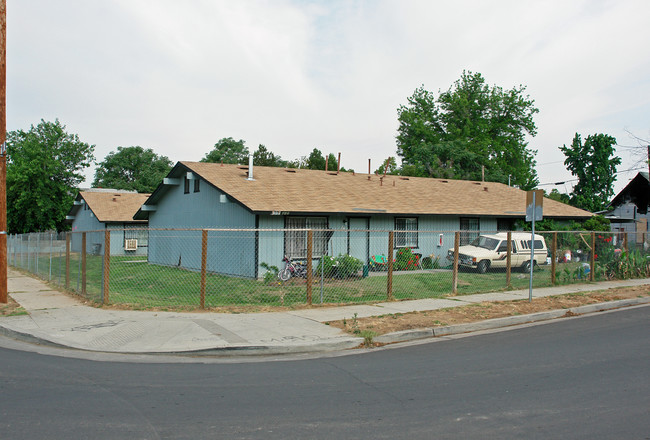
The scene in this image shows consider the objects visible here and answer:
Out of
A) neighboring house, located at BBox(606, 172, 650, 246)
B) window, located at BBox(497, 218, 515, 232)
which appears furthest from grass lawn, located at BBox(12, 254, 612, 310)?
neighboring house, located at BBox(606, 172, 650, 246)

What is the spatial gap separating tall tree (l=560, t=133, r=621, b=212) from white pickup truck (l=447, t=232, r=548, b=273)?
103ft

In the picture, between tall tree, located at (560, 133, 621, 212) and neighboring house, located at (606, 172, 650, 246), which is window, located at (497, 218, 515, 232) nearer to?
neighboring house, located at (606, 172, 650, 246)

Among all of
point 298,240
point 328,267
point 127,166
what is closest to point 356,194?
point 298,240

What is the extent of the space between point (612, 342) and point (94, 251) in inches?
1329

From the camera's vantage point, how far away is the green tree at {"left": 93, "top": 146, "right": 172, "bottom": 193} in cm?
7188

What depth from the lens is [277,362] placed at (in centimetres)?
730

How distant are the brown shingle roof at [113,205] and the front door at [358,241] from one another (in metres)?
20.8

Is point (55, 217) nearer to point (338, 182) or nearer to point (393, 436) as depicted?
point (338, 182)

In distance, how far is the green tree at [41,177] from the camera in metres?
48.0

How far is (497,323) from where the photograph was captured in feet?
33.7

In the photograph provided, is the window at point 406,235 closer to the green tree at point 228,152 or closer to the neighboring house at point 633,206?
the neighboring house at point 633,206

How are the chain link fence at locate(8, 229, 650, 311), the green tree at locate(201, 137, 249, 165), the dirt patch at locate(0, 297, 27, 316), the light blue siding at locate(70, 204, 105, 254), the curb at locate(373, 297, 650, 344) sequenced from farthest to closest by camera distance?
the green tree at locate(201, 137, 249, 165) < the light blue siding at locate(70, 204, 105, 254) < the chain link fence at locate(8, 229, 650, 311) < the dirt patch at locate(0, 297, 27, 316) < the curb at locate(373, 297, 650, 344)

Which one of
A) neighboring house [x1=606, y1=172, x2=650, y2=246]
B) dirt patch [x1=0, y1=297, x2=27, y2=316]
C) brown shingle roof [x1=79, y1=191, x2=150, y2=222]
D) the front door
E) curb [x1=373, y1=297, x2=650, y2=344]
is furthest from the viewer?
neighboring house [x1=606, y1=172, x2=650, y2=246]

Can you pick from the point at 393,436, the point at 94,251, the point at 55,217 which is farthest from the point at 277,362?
the point at 55,217
